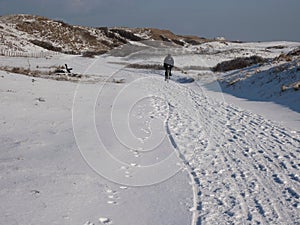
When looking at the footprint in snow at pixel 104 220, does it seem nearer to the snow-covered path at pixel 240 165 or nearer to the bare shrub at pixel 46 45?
the snow-covered path at pixel 240 165

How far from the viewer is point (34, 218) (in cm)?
472

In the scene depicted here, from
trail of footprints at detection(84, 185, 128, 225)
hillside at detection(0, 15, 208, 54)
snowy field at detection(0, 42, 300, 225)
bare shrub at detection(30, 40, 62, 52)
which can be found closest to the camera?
trail of footprints at detection(84, 185, 128, 225)

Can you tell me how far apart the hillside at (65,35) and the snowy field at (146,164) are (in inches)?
2451

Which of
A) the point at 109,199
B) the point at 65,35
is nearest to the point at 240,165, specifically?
the point at 109,199

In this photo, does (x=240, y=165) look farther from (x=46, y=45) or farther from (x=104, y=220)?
(x=46, y=45)

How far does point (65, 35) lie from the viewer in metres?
90.6

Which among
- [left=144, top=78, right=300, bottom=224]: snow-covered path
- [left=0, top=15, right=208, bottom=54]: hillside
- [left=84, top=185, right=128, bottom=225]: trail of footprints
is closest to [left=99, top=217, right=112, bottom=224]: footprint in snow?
[left=84, top=185, right=128, bottom=225]: trail of footprints

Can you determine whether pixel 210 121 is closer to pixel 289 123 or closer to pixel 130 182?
pixel 289 123

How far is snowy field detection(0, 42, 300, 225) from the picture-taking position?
511cm

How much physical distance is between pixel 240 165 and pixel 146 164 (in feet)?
6.25

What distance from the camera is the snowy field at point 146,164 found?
5109 millimetres

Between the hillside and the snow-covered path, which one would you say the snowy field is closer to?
the snow-covered path

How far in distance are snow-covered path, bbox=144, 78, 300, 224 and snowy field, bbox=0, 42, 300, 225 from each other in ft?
0.06

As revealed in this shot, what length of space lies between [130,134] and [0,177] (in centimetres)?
425
